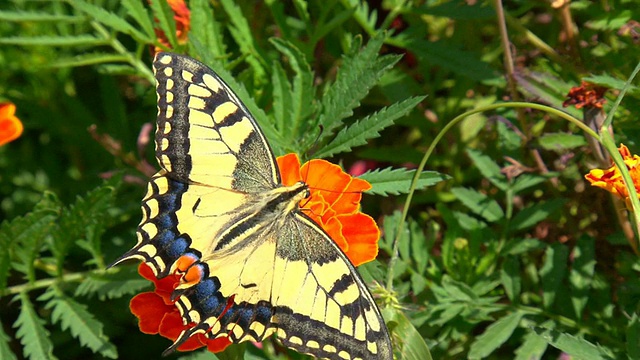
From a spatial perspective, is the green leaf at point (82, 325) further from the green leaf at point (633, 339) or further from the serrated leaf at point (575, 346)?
the green leaf at point (633, 339)

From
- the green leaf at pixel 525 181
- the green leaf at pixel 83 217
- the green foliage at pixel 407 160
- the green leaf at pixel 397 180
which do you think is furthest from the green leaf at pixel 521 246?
the green leaf at pixel 83 217

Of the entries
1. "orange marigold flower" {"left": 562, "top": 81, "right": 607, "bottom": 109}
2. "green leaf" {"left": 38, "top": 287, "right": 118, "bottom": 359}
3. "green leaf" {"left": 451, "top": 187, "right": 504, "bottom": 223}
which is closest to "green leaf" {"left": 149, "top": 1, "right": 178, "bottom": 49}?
"green leaf" {"left": 38, "top": 287, "right": 118, "bottom": 359}

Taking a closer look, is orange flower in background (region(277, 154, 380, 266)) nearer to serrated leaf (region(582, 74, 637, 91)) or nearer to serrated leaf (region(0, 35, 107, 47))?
serrated leaf (region(582, 74, 637, 91))

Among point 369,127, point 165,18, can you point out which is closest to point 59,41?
point 165,18

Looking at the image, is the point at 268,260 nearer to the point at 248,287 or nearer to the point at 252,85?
the point at 248,287

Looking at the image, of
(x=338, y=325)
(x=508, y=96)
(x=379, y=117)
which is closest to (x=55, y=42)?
(x=379, y=117)

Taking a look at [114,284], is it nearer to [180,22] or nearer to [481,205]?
[180,22]
